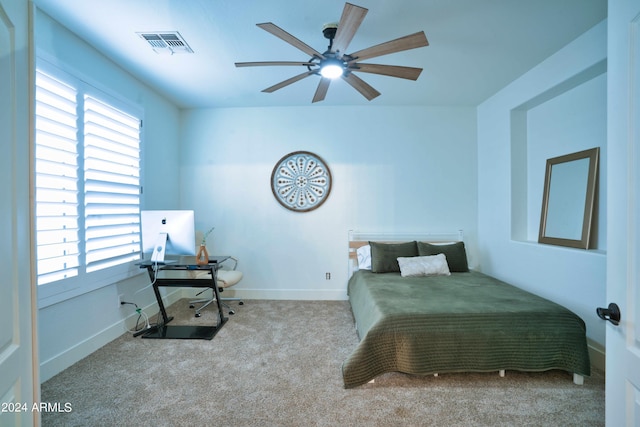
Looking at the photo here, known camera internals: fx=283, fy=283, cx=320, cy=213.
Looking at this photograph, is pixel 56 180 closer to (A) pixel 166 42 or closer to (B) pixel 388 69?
(A) pixel 166 42

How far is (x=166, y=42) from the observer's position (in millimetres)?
2486

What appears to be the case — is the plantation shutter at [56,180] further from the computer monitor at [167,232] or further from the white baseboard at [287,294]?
the white baseboard at [287,294]

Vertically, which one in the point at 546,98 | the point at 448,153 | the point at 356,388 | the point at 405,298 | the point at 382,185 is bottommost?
the point at 356,388

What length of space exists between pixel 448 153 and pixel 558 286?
6.83ft

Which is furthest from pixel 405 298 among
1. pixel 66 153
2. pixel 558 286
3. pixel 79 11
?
pixel 79 11

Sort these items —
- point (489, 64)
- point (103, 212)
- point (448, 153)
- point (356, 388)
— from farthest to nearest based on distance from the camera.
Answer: point (448, 153), point (489, 64), point (103, 212), point (356, 388)

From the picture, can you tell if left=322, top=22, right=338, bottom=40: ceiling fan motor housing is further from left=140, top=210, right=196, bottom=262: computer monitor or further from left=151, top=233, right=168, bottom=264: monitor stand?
left=151, top=233, right=168, bottom=264: monitor stand

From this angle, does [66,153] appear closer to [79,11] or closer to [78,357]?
[79,11]

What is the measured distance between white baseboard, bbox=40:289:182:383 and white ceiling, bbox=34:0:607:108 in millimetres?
2642

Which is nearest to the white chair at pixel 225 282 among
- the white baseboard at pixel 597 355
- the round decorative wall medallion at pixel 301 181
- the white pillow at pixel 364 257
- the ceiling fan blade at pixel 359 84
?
the round decorative wall medallion at pixel 301 181

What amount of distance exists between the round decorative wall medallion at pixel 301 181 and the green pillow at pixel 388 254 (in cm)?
105

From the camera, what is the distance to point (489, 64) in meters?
2.85

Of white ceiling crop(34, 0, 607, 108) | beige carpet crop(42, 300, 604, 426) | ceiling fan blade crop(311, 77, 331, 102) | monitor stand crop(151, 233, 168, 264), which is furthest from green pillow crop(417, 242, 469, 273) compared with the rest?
monitor stand crop(151, 233, 168, 264)

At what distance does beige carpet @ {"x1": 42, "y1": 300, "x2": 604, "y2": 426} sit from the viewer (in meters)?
1.76
